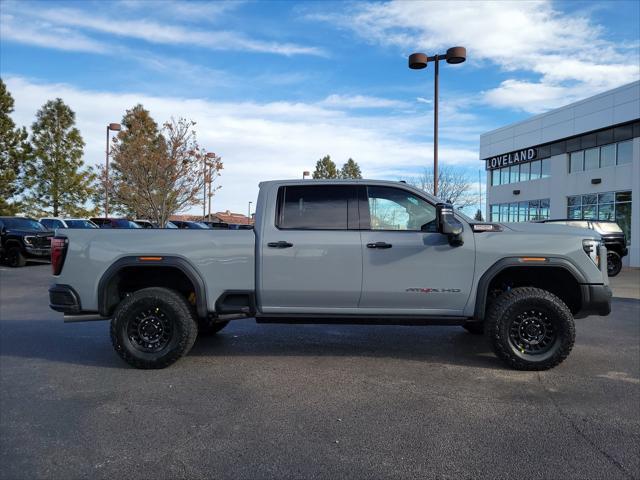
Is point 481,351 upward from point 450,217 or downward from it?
downward

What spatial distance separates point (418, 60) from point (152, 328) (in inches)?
427

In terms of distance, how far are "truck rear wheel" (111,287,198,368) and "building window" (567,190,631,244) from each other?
18.7 meters

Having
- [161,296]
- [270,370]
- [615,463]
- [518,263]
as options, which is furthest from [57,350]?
A: [615,463]

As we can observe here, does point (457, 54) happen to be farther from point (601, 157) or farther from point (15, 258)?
point (15, 258)

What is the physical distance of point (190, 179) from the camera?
2844 cm

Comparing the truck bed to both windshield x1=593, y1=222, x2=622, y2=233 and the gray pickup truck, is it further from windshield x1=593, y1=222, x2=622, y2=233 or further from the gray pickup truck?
windshield x1=593, y1=222, x2=622, y2=233

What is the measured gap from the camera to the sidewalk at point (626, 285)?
11.5 meters

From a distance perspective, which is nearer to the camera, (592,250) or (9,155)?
(592,250)

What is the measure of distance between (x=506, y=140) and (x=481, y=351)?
88.7 feet

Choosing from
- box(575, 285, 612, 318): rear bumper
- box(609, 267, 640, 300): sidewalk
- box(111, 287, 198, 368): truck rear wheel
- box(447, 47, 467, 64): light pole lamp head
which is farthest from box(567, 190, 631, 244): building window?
box(111, 287, 198, 368): truck rear wheel

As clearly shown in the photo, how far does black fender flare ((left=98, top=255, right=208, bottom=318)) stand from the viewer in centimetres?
501

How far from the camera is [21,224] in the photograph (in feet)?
59.2

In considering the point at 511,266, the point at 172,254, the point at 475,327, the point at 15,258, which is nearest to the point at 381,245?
the point at 511,266

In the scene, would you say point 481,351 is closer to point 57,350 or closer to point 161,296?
point 161,296
